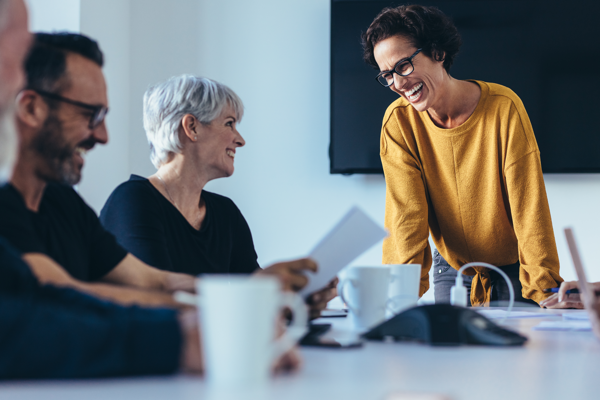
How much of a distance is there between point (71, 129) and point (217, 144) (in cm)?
82

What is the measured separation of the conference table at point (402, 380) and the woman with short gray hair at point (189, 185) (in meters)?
0.93

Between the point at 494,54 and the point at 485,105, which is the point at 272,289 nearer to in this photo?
the point at 485,105

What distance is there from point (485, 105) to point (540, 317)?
922 millimetres

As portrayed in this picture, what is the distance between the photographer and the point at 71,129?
3.53ft

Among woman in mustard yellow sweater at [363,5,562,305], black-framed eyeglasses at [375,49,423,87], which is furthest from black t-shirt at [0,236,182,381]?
black-framed eyeglasses at [375,49,423,87]

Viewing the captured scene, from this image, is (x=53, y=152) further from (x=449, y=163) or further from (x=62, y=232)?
(x=449, y=163)

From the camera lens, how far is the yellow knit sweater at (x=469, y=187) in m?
1.86

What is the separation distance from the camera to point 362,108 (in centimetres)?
298

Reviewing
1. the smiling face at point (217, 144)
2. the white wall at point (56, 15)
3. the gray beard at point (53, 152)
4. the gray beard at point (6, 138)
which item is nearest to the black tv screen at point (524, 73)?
the smiling face at point (217, 144)

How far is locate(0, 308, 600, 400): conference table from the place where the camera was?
21.8 inches

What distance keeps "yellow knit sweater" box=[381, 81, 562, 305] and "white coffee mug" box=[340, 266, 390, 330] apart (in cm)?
78

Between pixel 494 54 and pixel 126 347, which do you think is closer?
pixel 126 347

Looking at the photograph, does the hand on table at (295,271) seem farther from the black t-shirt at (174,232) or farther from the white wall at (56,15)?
the white wall at (56,15)

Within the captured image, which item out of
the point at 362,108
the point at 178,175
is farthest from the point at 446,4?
Answer: the point at 178,175
